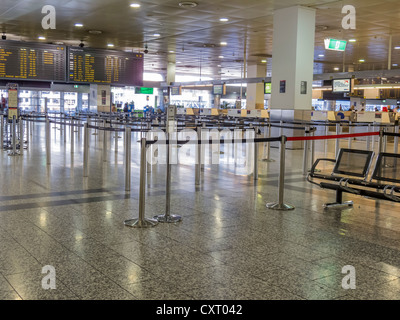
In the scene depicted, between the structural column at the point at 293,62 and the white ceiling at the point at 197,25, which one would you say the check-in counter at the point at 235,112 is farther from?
the structural column at the point at 293,62

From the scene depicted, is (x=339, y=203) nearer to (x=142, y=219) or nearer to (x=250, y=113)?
(x=142, y=219)

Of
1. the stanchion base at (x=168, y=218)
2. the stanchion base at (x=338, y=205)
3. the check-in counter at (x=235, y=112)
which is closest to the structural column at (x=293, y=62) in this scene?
the stanchion base at (x=338, y=205)

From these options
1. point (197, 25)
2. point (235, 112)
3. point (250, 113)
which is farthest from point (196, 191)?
point (235, 112)

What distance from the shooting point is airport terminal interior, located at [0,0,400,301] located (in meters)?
3.95

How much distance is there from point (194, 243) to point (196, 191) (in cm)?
293

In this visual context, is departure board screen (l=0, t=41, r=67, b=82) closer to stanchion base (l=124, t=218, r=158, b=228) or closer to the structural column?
the structural column

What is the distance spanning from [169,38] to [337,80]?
7.37 meters

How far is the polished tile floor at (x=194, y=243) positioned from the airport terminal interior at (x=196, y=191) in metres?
0.02

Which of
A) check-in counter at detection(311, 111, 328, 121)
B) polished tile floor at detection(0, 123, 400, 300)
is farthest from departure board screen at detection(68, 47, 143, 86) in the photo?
check-in counter at detection(311, 111, 328, 121)

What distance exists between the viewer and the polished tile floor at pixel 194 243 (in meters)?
3.73

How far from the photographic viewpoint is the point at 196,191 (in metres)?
7.87

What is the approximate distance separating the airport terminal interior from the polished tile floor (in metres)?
0.02
